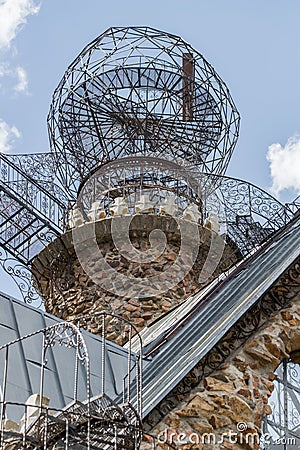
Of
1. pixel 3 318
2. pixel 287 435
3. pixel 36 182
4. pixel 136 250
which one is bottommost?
pixel 287 435

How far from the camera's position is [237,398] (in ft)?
40.3

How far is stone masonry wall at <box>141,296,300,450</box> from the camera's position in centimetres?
1205

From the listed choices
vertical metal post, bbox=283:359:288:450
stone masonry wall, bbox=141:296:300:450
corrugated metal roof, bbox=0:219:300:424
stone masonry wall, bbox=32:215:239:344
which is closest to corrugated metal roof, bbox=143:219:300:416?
corrugated metal roof, bbox=0:219:300:424

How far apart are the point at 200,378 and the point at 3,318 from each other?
98.0 inches

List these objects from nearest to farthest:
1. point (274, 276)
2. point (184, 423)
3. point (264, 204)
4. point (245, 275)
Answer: point (184, 423)
point (274, 276)
point (245, 275)
point (264, 204)

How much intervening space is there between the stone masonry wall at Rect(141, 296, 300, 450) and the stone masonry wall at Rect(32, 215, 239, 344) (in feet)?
21.2

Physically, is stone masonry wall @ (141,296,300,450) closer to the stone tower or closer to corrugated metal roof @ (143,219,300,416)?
corrugated metal roof @ (143,219,300,416)

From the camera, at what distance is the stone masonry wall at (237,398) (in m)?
12.0

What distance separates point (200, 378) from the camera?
40.8ft

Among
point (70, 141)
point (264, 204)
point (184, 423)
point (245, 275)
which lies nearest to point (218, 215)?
point (264, 204)

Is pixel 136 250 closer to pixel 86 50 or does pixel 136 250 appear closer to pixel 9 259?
pixel 9 259

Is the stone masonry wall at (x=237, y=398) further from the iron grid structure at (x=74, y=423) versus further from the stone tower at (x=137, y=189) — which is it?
the stone tower at (x=137, y=189)

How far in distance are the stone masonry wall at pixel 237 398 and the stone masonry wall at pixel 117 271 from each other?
21.2ft

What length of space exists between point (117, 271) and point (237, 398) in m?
8.03
